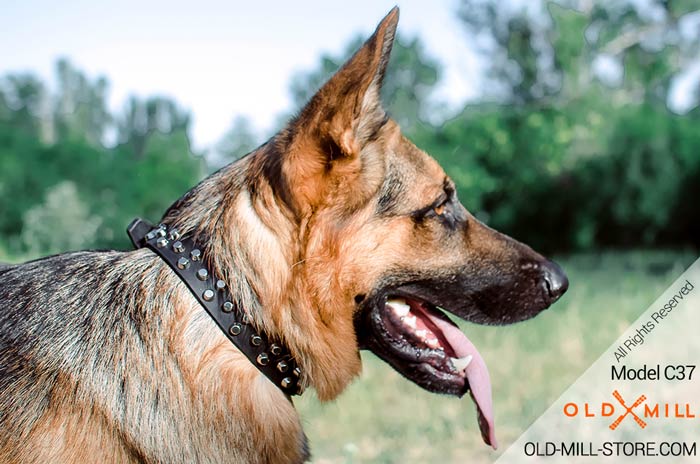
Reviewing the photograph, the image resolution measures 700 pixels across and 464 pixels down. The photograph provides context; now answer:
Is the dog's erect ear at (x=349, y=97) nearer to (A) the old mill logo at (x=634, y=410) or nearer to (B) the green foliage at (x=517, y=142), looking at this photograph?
(A) the old mill logo at (x=634, y=410)

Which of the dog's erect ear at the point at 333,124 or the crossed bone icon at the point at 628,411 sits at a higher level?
the dog's erect ear at the point at 333,124

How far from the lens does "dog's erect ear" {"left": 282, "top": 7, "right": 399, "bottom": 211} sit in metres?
2.99

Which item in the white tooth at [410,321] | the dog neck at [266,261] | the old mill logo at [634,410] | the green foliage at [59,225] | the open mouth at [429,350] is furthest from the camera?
the green foliage at [59,225]

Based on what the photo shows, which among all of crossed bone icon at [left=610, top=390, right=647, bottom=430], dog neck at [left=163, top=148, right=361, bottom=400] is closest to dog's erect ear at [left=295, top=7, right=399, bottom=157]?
dog neck at [left=163, top=148, right=361, bottom=400]

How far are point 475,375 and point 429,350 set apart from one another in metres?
0.31

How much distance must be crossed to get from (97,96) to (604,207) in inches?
727

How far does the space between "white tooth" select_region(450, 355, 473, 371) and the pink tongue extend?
0.07ft

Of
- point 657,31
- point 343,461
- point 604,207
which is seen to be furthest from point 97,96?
point 657,31

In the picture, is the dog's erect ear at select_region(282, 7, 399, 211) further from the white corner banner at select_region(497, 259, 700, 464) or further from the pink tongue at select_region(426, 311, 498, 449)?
Answer: the white corner banner at select_region(497, 259, 700, 464)

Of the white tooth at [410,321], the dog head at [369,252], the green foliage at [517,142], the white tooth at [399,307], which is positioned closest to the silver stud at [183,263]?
the dog head at [369,252]

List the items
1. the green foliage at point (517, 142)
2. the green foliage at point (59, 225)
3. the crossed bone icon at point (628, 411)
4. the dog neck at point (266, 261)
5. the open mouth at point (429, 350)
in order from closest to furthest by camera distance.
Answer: the dog neck at point (266, 261) < the open mouth at point (429, 350) < the crossed bone icon at point (628, 411) < the green foliage at point (59, 225) < the green foliage at point (517, 142)

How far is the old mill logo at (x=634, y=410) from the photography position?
6.69m

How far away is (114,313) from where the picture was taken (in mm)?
3113

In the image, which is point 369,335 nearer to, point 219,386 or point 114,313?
point 219,386
